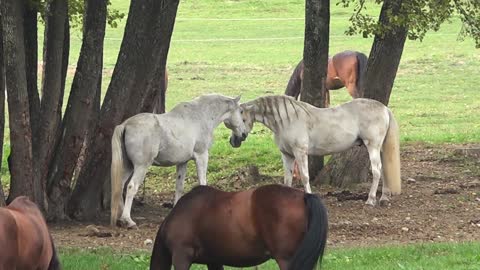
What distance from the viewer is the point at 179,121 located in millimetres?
13500

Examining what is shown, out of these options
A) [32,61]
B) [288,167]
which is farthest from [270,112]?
[32,61]

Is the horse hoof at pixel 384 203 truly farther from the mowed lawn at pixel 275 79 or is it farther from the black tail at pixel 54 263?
the black tail at pixel 54 263

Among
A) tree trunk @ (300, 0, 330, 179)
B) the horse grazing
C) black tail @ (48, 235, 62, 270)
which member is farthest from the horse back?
the horse grazing

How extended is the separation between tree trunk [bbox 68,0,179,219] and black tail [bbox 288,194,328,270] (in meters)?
5.70

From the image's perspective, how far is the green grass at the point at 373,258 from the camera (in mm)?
9648

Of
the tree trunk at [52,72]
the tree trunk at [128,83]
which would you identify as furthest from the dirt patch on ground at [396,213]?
the tree trunk at [52,72]

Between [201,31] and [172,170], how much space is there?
31.1 meters

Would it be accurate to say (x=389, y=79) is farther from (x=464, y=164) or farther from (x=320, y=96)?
(x=464, y=164)

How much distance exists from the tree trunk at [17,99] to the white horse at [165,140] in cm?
112

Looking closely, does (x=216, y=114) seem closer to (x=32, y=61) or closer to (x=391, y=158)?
(x=32, y=61)

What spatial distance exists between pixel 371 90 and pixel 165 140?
438cm

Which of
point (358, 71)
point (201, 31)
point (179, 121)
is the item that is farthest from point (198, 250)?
point (201, 31)

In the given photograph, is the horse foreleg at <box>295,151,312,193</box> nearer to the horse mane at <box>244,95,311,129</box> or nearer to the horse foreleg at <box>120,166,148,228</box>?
the horse mane at <box>244,95,311,129</box>

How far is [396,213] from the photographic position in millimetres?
14141
